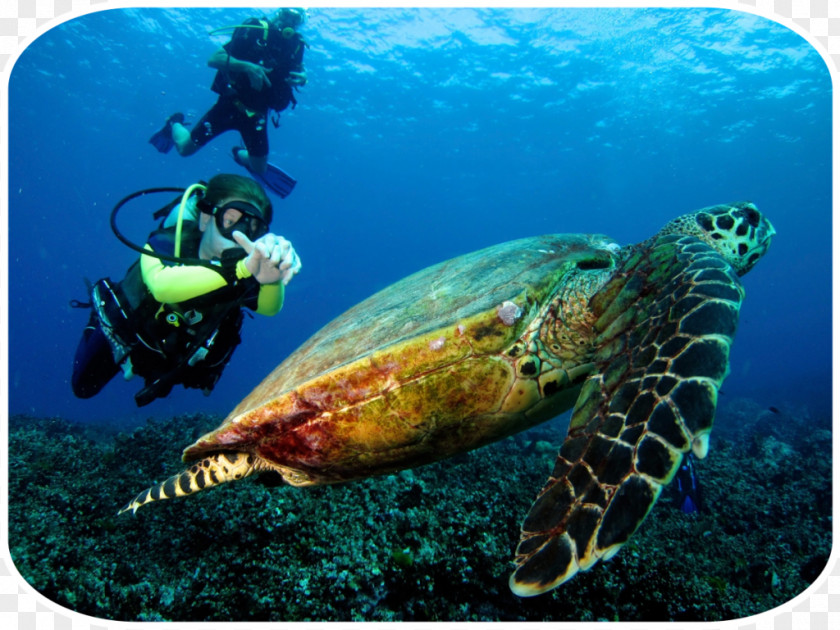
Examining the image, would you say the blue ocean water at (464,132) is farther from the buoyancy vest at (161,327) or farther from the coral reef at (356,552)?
the coral reef at (356,552)

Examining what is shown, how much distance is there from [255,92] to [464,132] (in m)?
33.0

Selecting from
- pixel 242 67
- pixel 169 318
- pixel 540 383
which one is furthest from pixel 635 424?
pixel 242 67

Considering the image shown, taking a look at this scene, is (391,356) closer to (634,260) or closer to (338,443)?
(338,443)

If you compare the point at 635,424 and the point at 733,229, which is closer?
the point at 635,424

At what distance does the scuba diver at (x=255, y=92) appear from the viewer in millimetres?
7344

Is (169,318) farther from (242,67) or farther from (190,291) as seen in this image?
(242,67)

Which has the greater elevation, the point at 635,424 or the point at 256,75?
the point at 256,75

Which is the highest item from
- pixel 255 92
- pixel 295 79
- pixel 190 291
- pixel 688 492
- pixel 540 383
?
pixel 295 79

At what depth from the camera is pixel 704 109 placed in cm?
2862

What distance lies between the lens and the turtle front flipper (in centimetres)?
233

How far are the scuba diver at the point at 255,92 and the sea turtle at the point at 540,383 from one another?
6.12 metres

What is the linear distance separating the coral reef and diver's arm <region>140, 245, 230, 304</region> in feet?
4.35

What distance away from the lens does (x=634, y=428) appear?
1303mm

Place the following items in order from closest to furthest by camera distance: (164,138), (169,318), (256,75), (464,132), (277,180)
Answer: (169,318)
(256,75)
(277,180)
(164,138)
(464,132)
